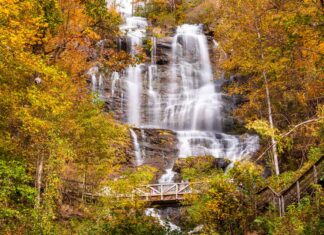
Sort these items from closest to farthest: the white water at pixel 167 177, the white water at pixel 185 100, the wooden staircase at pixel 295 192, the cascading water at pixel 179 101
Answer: the wooden staircase at pixel 295 192 → the white water at pixel 167 177 → the cascading water at pixel 179 101 → the white water at pixel 185 100

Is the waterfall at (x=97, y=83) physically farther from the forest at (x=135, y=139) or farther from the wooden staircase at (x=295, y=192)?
the wooden staircase at (x=295, y=192)

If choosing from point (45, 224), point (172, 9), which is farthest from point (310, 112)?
point (172, 9)

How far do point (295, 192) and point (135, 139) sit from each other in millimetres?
19607

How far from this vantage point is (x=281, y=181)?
15555 mm

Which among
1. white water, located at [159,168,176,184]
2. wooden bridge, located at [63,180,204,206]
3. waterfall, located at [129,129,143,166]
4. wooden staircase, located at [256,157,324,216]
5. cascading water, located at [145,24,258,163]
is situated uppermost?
cascading water, located at [145,24,258,163]

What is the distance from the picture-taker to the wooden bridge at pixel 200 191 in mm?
11781

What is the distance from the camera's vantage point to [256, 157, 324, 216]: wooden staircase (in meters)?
11.4

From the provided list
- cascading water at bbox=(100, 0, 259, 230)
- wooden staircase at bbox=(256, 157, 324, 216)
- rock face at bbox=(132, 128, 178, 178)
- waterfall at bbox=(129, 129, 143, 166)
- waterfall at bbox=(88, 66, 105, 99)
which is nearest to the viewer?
wooden staircase at bbox=(256, 157, 324, 216)

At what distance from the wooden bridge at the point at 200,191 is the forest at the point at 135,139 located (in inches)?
2.3

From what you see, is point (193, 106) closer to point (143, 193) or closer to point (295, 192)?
point (143, 193)

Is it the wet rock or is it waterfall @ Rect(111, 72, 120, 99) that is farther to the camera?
waterfall @ Rect(111, 72, 120, 99)

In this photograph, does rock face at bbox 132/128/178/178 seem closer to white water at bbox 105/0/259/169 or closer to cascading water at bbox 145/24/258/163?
white water at bbox 105/0/259/169

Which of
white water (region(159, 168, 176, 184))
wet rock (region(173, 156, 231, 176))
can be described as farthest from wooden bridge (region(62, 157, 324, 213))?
white water (region(159, 168, 176, 184))

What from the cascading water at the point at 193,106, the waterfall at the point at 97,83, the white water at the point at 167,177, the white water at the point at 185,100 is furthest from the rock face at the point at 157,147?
the waterfall at the point at 97,83
